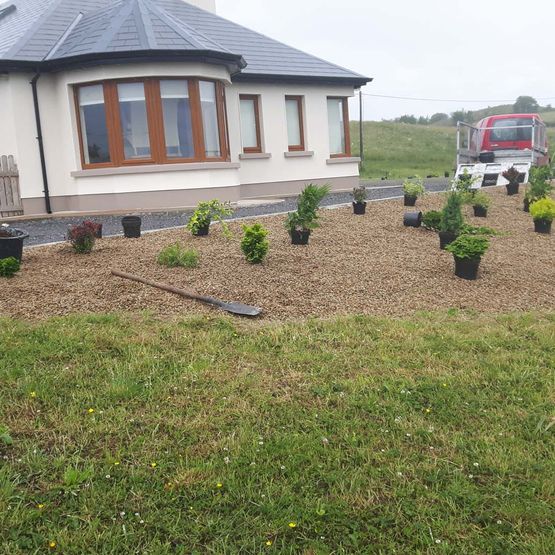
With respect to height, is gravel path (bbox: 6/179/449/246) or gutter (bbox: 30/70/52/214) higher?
gutter (bbox: 30/70/52/214)

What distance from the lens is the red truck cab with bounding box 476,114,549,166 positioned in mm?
22281

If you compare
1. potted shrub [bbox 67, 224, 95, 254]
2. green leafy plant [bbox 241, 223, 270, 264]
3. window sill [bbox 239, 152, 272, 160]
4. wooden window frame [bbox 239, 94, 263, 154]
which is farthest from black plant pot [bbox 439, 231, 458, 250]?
wooden window frame [bbox 239, 94, 263, 154]

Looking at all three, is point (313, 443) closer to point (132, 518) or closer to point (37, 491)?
point (132, 518)

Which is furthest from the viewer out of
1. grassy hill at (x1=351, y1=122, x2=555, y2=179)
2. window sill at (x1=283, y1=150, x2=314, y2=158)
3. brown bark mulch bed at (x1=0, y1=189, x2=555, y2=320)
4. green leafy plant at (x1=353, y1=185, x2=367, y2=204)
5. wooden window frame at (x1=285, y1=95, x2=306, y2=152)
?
grassy hill at (x1=351, y1=122, x2=555, y2=179)

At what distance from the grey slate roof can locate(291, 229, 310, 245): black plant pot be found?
6755mm

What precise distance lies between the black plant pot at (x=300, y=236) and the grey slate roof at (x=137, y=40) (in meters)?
6.75

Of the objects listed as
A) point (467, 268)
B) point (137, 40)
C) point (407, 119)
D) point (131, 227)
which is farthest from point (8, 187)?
point (407, 119)

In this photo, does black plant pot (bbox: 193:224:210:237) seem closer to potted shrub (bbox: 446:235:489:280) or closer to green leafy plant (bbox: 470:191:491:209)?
potted shrub (bbox: 446:235:489:280)

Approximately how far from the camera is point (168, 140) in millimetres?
13875

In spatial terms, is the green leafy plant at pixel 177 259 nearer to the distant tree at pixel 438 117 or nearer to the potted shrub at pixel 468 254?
the potted shrub at pixel 468 254

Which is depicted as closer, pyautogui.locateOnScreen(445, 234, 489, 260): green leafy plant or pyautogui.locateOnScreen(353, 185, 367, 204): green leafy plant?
pyautogui.locateOnScreen(445, 234, 489, 260): green leafy plant

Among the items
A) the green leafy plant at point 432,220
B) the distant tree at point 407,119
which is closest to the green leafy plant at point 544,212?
the green leafy plant at point 432,220

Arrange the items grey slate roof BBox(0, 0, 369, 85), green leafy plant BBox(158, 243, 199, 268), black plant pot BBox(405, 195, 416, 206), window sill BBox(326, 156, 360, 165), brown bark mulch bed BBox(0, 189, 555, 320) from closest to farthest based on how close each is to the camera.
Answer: brown bark mulch bed BBox(0, 189, 555, 320)
green leafy plant BBox(158, 243, 199, 268)
black plant pot BBox(405, 195, 416, 206)
grey slate roof BBox(0, 0, 369, 85)
window sill BBox(326, 156, 360, 165)

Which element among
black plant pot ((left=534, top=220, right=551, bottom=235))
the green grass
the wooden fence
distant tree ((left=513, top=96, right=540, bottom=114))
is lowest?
the green grass
